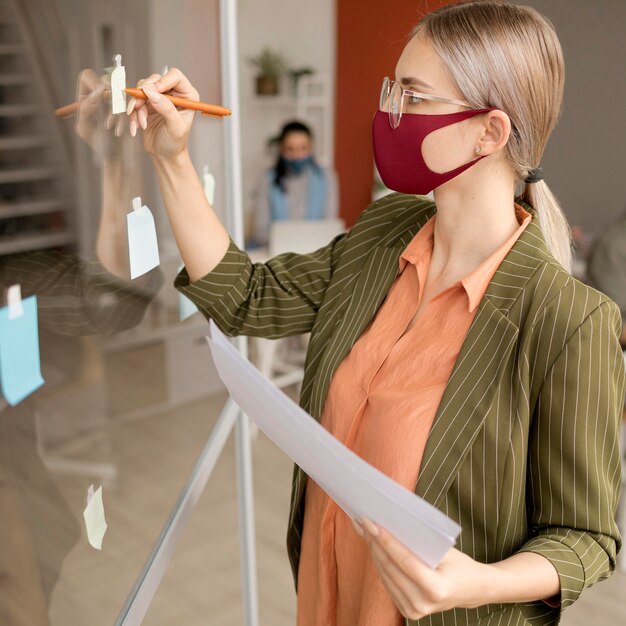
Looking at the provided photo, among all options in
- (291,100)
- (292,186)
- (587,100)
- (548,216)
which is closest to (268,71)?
(291,100)

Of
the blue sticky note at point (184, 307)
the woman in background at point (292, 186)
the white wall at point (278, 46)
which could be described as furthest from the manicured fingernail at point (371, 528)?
the white wall at point (278, 46)

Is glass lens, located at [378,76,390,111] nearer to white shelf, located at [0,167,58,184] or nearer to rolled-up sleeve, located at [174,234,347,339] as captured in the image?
rolled-up sleeve, located at [174,234,347,339]

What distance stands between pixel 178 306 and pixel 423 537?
792 mm

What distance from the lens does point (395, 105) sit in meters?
1.08

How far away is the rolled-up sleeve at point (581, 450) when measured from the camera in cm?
91

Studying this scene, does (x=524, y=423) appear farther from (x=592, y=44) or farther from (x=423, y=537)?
(x=592, y=44)

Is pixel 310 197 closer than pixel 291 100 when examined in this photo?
Yes

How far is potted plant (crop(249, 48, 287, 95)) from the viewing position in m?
5.47

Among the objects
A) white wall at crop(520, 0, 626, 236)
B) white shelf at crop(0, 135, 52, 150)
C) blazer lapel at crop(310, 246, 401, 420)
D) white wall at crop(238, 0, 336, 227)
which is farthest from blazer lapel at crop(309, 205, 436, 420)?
white wall at crop(238, 0, 336, 227)

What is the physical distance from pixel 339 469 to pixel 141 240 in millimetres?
450

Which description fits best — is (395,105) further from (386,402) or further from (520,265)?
(386,402)

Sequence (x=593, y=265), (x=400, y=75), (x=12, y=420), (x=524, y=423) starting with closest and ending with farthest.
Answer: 1. (x=12, y=420)
2. (x=524, y=423)
3. (x=400, y=75)
4. (x=593, y=265)

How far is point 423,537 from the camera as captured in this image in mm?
731

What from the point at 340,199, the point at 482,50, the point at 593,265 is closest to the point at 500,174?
the point at 482,50
